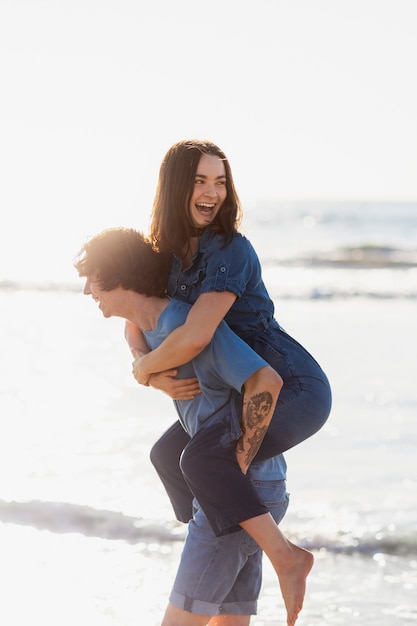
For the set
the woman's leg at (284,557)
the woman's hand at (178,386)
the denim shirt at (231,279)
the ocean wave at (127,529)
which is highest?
the denim shirt at (231,279)

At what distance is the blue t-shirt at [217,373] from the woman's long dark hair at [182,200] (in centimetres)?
19

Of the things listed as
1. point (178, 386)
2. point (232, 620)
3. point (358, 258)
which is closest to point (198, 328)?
point (178, 386)

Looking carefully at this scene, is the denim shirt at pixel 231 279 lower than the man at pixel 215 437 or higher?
higher

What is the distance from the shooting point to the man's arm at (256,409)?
2.83m

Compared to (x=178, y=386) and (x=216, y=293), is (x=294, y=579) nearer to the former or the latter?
(x=178, y=386)

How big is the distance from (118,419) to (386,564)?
9.11 feet

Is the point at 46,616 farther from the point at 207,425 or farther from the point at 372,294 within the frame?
the point at 372,294

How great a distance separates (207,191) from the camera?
9.66 feet

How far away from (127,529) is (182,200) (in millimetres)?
2533

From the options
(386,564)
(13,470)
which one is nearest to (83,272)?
(386,564)

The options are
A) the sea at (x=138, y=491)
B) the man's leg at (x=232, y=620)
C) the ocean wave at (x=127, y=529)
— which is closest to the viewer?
the man's leg at (x=232, y=620)

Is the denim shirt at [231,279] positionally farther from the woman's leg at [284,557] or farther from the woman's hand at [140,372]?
the woman's leg at [284,557]

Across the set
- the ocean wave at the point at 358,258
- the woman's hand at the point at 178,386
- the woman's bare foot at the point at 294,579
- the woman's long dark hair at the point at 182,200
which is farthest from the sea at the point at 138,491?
the ocean wave at the point at 358,258

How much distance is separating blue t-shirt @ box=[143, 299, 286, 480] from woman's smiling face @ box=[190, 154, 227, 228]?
0.26 metres
